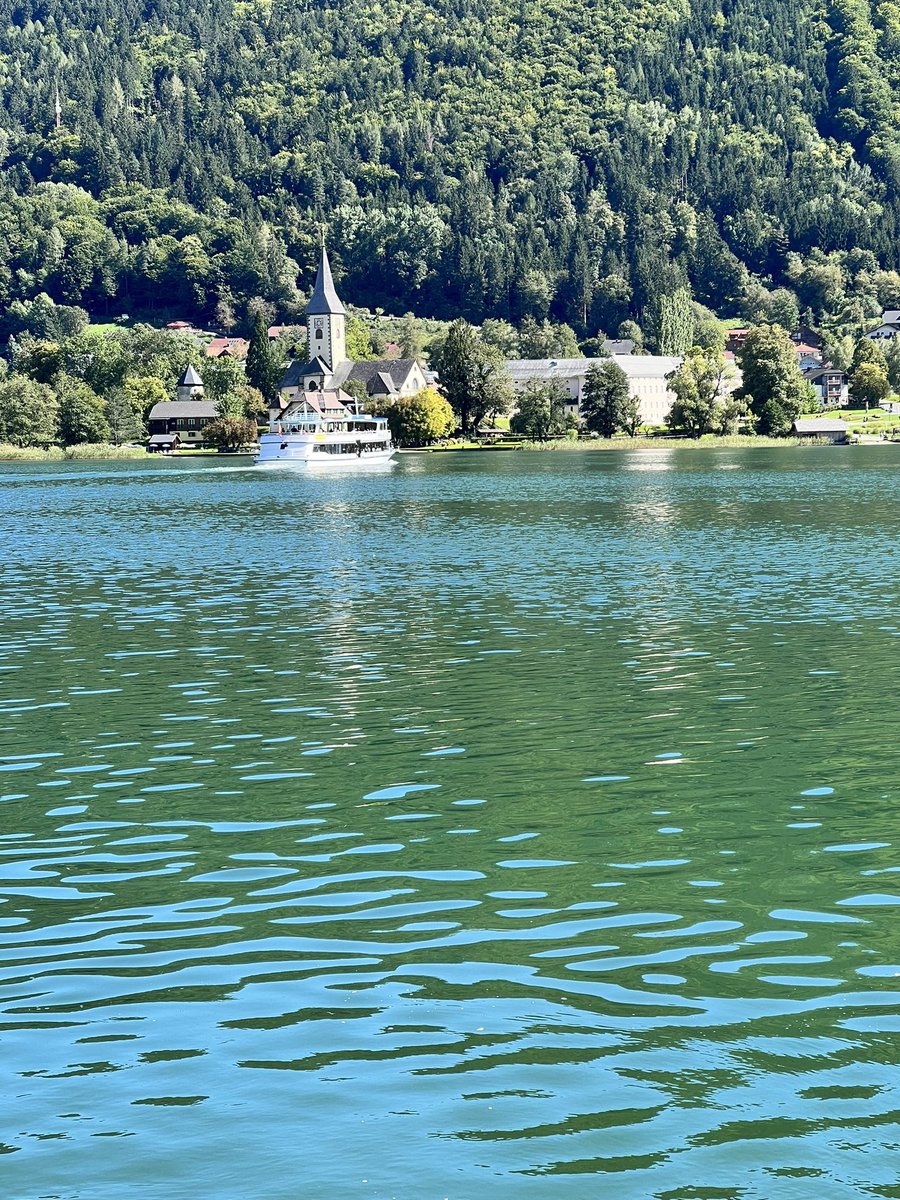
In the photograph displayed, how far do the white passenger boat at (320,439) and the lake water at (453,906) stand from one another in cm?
13624

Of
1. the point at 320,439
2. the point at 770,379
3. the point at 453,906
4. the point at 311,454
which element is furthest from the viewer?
the point at 770,379

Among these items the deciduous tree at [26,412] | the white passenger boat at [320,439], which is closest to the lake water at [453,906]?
the white passenger boat at [320,439]

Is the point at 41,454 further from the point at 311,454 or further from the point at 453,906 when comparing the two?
the point at 453,906

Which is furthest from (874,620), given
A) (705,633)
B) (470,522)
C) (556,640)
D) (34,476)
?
(34,476)

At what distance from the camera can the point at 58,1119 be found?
37.6ft

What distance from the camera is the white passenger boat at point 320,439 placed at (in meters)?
178

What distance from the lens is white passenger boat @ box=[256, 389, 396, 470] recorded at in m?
178

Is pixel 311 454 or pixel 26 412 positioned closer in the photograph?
pixel 311 454

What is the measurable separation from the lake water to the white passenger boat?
13624cm

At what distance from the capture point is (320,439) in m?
182

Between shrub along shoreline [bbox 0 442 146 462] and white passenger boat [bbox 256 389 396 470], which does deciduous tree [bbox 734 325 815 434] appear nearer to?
white passenger boat [bbox 256 389 396 470]

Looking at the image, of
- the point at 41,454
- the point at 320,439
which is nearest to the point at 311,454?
the point at 320,439

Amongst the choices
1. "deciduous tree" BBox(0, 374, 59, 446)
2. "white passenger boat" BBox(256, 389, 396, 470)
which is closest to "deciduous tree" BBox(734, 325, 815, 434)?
"white passenger boat" BBox(256, 389, 396, 470)

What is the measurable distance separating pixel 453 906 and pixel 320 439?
552 feet
